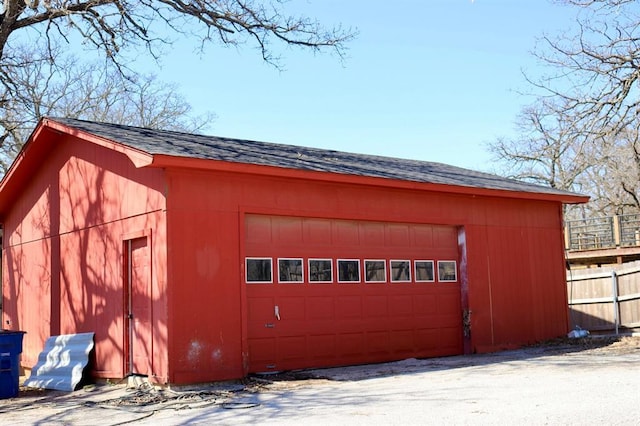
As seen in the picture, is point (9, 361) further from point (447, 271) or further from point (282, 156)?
point (447, 271)

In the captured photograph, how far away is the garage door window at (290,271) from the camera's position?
13133 millimetres

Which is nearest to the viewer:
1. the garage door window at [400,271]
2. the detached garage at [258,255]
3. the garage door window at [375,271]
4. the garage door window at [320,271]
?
the detached garage at [258,255]

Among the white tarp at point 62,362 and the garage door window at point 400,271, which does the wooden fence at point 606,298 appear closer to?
the garage door window at point 400,271

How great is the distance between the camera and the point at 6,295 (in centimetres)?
1841

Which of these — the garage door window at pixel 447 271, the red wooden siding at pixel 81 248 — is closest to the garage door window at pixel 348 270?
the garage door window at pixel 447 271

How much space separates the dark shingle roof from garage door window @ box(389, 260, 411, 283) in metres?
1.62

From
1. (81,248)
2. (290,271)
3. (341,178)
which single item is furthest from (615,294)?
(81,248)

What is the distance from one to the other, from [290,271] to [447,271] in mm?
3924

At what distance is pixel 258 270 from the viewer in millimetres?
12844

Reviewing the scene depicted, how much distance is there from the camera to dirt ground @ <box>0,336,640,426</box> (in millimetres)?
8234

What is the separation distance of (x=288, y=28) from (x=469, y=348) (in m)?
8.87

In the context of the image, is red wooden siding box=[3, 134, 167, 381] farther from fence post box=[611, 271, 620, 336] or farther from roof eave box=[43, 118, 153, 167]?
fence post box=[611, 271, 620, 336]

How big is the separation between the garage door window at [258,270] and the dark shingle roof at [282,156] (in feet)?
5.28

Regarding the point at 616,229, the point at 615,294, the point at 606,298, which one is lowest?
the point at 606,298
